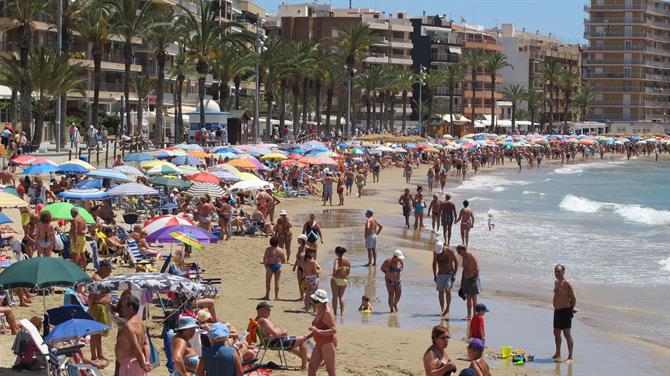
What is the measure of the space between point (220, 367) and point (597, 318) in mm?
10705

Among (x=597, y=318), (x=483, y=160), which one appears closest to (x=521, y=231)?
(x=597, y=318)

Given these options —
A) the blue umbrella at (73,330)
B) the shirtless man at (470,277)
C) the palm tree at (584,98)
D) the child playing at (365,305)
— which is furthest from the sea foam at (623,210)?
the palm tree at (584,98)

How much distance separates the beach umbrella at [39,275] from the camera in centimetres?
1193

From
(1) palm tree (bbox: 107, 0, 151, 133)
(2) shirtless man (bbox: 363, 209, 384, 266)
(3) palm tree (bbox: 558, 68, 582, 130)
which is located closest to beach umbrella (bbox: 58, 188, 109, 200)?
(2) shirtless man (bbox: 363, 209, 384, 266)

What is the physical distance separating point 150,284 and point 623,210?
3620 centimetres

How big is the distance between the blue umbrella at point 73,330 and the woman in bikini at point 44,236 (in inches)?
224

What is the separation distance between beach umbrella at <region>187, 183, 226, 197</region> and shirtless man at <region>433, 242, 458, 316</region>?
9619 mm

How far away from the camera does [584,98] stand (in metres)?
142

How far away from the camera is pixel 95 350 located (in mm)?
12391

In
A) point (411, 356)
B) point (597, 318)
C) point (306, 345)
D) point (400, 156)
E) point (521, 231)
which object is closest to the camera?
point (306, 345)

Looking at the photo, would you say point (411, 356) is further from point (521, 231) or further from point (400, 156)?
point (400, 156)

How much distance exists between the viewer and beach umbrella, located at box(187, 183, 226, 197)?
84.8 ft

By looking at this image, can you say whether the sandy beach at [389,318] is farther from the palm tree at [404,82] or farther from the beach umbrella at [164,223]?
the palm tree at [404,82]

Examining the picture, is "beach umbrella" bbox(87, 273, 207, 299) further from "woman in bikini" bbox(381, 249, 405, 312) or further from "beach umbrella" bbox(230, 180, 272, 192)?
"beach umbrella" bbox(230, 180, 272, 192)
